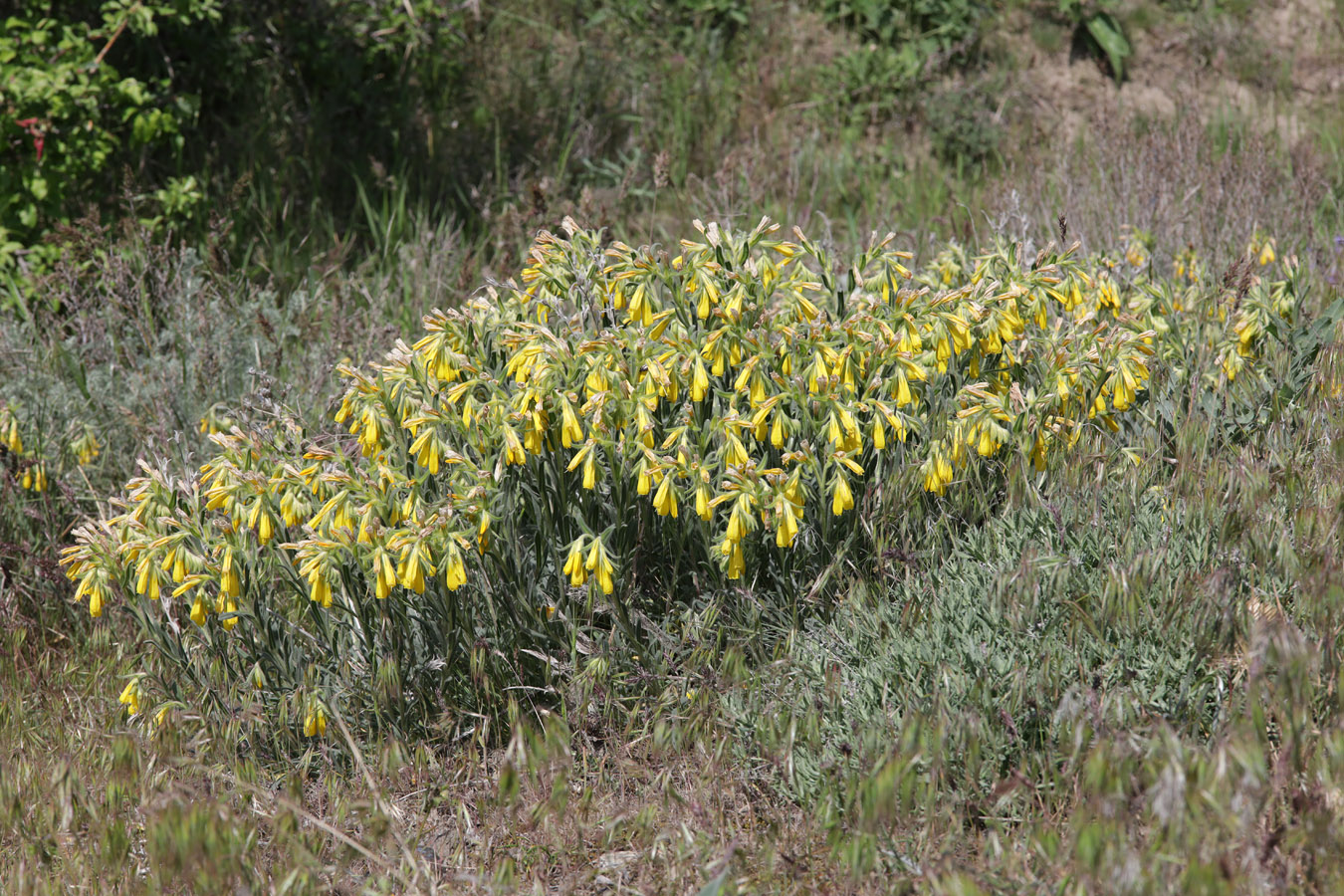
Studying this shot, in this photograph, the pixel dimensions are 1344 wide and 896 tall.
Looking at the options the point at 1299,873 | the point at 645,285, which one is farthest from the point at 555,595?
the point at 1299,873

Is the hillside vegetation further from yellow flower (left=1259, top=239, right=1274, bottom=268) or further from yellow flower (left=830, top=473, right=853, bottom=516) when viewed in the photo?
yellow flower (left=1259, top=239, right=1274, bottom=268)

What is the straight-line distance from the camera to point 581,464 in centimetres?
Result: 269

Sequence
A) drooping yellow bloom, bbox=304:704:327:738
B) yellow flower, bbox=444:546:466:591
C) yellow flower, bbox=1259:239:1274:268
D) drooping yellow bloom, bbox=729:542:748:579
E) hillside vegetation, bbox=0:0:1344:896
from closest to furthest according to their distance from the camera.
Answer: hillside vegetation, bbox=0:0:1344:896 → yellow flower, bbox=444:546:466:591 → drooping yellow bloom, bbox=729:542:748:579 → drooping yellow bloom, bbox=304:704:327:738 → yellow flower, bbox=1259:239:1274:268

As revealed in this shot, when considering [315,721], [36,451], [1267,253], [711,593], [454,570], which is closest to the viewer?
[454,570]

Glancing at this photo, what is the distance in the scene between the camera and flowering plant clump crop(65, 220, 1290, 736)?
2.46 m

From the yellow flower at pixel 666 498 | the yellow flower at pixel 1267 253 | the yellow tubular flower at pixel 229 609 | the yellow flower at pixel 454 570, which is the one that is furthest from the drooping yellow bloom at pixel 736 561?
the yellow flower at pixel 1267 253

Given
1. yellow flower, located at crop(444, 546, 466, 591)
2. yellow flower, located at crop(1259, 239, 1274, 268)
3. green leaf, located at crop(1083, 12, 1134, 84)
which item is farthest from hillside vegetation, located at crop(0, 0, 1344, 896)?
green leaf, located at crop(1083, 12, 1134, 84)

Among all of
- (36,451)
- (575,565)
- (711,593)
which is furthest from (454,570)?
(36,451)

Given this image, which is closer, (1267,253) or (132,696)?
(132,696)

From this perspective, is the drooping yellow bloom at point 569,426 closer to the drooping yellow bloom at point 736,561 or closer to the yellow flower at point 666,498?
the yellow flower at point 666,498

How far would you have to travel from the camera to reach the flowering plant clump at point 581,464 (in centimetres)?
246

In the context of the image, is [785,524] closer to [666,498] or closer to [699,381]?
[666,498]

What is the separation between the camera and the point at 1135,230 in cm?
411

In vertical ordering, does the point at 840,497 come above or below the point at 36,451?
above
